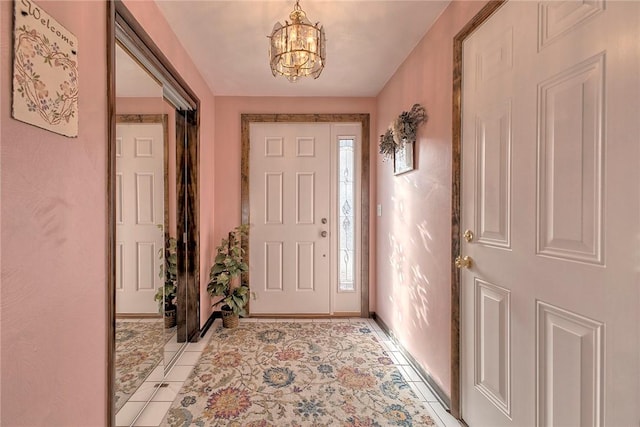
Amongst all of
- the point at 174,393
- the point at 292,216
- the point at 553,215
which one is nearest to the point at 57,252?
the point at 174,393

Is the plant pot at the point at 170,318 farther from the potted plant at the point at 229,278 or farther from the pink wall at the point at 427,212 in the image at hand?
the pink wall at the point at 427,212

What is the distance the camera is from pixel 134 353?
5.57 ft

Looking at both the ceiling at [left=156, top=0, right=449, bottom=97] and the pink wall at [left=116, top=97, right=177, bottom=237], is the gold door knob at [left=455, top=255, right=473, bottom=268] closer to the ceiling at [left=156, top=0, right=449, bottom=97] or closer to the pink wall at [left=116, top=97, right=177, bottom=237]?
the ceiling at [left=156, top=0, right=449, bottom=97]

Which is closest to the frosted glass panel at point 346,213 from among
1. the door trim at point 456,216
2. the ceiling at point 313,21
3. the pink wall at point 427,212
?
the pink wall at point 427,212

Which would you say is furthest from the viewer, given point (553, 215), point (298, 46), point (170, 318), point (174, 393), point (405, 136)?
point (170, 318)

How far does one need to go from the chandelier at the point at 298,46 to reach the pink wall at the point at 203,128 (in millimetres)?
799

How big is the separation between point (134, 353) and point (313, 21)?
235 cm

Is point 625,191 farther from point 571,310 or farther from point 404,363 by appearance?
point 404,363

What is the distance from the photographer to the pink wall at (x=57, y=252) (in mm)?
835

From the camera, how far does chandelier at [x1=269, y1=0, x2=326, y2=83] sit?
149cm

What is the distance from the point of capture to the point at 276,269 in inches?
126

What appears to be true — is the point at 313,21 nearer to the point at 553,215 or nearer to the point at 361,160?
the point at 361,160

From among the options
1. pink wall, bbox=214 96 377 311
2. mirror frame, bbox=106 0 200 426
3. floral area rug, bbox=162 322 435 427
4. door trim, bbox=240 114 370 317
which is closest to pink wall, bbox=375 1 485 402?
floral area rug, bbox=162 322 435 427

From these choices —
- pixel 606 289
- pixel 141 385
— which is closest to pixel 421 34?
pixel 606 289
